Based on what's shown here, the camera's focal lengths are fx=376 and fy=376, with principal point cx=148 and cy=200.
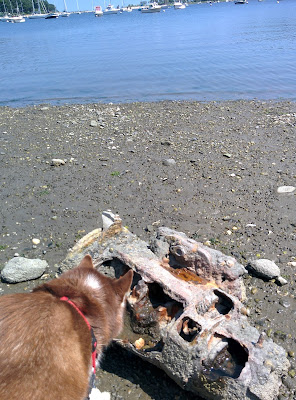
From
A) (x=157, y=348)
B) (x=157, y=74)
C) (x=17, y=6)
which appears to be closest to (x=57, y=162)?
(x=157, y=348)

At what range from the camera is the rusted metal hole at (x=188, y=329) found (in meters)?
3.64

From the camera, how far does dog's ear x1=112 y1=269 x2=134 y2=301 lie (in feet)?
10.8

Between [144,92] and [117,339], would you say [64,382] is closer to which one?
[117,339]

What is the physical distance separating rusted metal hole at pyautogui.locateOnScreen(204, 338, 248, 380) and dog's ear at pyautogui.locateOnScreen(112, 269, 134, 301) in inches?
38.7

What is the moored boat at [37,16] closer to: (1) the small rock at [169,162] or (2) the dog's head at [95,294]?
(1) the small rock at [169,162]

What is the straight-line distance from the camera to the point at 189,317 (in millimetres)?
3568

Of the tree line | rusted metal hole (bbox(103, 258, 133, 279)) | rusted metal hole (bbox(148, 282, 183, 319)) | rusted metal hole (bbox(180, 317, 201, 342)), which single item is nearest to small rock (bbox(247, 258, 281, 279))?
rusted metal hole (bbox(148, 282, 183, 319))

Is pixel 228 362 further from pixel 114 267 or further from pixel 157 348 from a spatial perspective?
pixel 114 267

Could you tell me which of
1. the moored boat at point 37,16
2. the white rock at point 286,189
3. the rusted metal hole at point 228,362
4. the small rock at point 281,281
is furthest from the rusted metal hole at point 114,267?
the moored boat at point 37,16

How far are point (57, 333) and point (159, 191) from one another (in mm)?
5455

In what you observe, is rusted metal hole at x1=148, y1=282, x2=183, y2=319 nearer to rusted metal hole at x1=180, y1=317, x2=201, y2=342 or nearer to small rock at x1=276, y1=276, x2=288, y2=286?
rusted metal hole at x1=180, y1=317, x2=201, y2=342

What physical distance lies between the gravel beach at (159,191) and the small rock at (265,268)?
0.11m

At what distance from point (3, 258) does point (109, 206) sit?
7.35 ft

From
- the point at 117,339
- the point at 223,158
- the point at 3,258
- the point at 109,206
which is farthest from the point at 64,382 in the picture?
the point at 223,158
